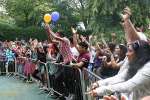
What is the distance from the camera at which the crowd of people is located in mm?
5711

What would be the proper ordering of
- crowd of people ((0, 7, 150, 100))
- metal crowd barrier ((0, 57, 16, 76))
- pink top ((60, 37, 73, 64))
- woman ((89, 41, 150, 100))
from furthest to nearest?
metal crowd barrier ((0, 57, 16, 76)) < pink top ((60, 37, 73, 64)) < crowd of people ((0, 7, 150, 100)) < woman ((89, 41, 150, 100))

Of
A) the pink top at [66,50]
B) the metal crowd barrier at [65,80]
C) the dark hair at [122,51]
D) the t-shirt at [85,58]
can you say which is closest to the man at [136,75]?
the dark hair at [122,51]

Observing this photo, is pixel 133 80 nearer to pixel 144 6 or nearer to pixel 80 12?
pixel 144 6

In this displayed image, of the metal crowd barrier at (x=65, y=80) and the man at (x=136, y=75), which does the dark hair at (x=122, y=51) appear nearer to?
the metal crowd barrier at (x=65, y=80)

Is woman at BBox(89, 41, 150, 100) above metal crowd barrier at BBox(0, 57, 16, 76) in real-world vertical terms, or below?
above

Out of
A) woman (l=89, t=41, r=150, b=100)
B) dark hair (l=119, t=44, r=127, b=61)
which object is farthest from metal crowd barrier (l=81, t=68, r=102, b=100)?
woman (l=89, t=41, r=150, b=100)

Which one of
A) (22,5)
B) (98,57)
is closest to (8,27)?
(22,5)

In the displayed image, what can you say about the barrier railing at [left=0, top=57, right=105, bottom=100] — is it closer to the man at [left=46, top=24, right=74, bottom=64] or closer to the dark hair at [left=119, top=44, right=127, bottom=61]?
the man at [left=46, top=24, right=74, bottom=64]

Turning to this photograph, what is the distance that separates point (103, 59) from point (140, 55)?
12.6ft

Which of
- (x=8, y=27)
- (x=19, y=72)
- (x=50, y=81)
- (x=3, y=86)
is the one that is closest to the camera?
(x=50, y=81)

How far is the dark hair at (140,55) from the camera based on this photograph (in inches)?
225

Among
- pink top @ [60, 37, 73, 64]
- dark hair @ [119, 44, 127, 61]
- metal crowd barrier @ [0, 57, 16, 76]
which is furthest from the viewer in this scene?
metal crowd barrier @ [0, 57, 16, 76]

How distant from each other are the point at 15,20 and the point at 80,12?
706 centimetres

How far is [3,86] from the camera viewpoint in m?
18.9
